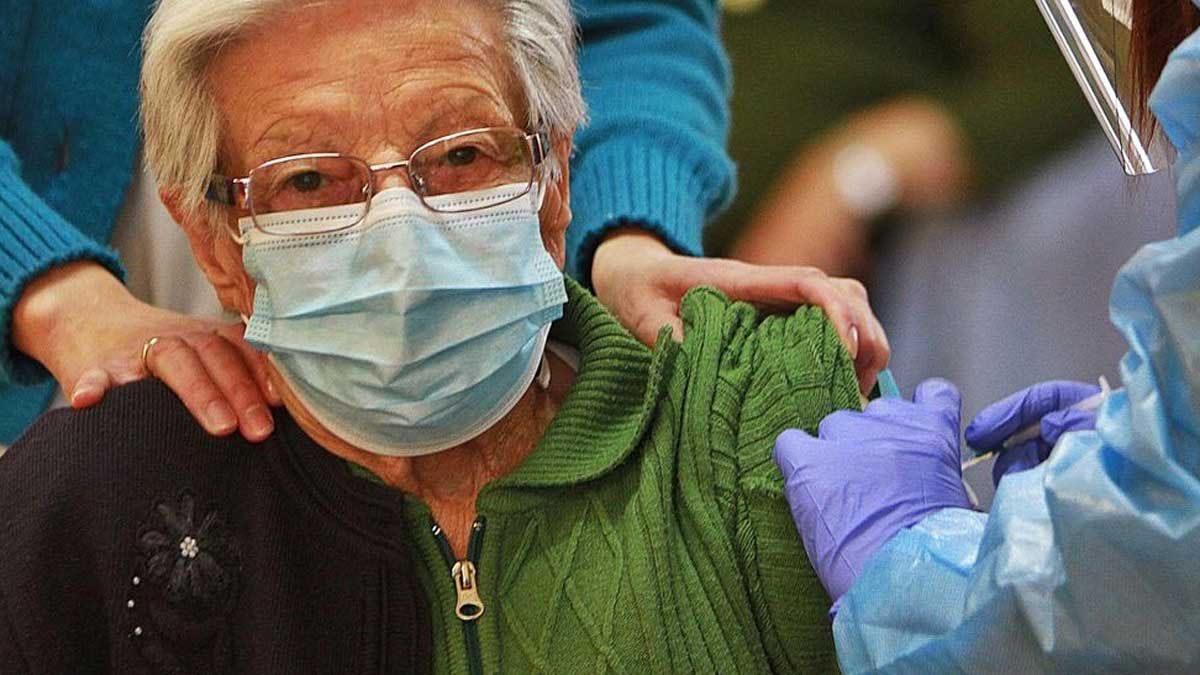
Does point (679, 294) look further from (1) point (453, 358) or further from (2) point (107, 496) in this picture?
(2) point (107, 496)

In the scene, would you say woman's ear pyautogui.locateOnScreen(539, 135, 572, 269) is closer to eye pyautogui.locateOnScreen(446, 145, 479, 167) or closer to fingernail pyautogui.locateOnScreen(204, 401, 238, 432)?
eye pyautogui.locateOnScreen(446, 145, 479, 167)

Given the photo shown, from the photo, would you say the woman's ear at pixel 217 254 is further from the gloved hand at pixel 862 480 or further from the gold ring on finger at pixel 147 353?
the gloved hand at pixel 862 480

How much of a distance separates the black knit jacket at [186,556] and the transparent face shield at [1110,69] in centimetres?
78

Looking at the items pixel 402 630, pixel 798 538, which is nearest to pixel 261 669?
pixel 402 630

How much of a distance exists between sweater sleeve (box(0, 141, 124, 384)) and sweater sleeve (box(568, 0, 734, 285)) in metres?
0.65

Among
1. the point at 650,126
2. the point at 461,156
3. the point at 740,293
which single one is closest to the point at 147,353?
the point at 461,156

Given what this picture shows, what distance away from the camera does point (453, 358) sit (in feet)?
5.49

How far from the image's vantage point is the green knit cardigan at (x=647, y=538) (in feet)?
5.52

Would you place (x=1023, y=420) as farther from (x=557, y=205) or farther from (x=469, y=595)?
(x=469, y=595)

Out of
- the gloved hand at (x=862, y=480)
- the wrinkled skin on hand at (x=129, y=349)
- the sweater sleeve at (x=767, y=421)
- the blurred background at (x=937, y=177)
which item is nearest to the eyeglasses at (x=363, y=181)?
the wrinkled skin on hand at (x=129, y=349)

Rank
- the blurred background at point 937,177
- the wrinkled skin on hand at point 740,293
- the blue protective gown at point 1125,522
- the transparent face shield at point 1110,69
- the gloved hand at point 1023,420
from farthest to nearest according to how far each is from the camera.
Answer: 1. the blurred background at point 937,177
2. the gloved hand at point 1023,420
3. the wrinkled skin on hand at point 740,293
4. the transparent face shield at point 1110,69
5. the blue protective gown at point 1125,522

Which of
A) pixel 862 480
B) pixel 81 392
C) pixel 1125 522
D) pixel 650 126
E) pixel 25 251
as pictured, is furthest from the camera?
pixel 650 126

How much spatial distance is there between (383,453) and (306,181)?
0.29 meters

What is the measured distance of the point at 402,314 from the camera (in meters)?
1.63
